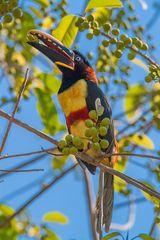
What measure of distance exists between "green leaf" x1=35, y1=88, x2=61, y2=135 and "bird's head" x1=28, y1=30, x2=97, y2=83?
199 mm

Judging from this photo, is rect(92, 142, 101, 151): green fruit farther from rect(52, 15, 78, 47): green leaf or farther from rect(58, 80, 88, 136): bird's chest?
rect(58, 80, 88, 136): bird's chest

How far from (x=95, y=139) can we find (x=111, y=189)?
4.14 ft

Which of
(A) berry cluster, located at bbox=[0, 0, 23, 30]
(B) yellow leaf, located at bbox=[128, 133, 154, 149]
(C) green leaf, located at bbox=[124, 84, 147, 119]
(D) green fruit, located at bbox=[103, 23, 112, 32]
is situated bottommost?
(D) green fruit, located at bbox=[103, 23, 112, 32]

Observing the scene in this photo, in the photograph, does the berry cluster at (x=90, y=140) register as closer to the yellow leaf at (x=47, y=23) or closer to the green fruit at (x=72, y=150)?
the green fruit at (x=72, y=150)

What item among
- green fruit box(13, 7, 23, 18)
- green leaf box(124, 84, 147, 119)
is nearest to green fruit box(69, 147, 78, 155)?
green fruit box(13, 7, 23, 18)

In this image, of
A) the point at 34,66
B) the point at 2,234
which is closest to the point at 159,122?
the point at 2,234

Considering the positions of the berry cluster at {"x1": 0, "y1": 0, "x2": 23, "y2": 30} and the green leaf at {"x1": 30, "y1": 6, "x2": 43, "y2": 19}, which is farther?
the green leaf at {"x1": 30, "y1": 6, "x2": 43, "y2": 19}

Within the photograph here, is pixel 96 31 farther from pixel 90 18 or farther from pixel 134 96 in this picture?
pixel 134 96

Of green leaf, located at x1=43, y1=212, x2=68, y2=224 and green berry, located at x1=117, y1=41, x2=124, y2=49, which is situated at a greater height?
green leaf, located at x1=43, y1=212, x2=68, y2=224

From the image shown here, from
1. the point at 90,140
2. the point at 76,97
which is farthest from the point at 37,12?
the point at 90,140

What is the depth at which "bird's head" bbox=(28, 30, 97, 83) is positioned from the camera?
3.45m

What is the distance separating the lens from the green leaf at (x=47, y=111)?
3.92 meters

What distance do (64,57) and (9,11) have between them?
71 centimetres

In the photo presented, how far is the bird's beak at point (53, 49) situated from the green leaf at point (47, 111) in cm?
23
